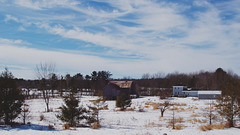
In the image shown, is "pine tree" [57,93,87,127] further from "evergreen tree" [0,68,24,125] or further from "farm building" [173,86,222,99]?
"farm building" [173,86,222,99]

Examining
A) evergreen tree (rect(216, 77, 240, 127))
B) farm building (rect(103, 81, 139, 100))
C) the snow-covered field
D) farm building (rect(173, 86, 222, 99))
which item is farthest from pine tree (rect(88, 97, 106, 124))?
farm building (rect(173, 86, 222, 99))

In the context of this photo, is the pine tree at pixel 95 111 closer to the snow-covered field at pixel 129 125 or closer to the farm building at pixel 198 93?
the snow-covered field at pixel 129 125

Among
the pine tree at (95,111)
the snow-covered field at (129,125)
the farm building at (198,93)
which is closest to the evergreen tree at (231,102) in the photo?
the snow-covered field at (129,125)

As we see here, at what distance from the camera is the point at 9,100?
16125 mm

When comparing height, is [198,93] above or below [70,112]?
below

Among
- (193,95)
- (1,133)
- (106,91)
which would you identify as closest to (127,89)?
(106,91)

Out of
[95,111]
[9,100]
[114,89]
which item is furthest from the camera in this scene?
[114,89]

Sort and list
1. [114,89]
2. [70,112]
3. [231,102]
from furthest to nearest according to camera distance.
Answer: [114,89]
[70,112]
[231,102]

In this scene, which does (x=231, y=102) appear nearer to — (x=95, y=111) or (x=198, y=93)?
(x=95, y=111)

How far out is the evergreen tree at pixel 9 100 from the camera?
15941 mm

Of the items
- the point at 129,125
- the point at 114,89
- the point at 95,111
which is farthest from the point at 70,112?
the point at 114,89

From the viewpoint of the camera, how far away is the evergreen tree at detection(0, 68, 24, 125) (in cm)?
1594

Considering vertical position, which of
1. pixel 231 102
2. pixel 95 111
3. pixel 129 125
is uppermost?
pixel 231 102

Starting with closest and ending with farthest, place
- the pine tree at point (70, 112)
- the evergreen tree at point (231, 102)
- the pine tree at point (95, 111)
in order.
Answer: the evergreen tree at point (231, 102) → the pine tree at point (70, 112) → the pine tree at point (95, 111)
